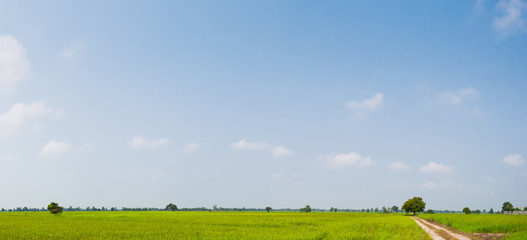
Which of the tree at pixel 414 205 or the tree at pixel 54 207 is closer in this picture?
the tree at pixel 54 207

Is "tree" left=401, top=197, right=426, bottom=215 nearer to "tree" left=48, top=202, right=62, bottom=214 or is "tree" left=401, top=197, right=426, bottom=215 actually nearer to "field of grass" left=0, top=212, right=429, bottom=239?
"field of grass" left=0, top=212, right=429, bottom=239

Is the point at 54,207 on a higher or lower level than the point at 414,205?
lower

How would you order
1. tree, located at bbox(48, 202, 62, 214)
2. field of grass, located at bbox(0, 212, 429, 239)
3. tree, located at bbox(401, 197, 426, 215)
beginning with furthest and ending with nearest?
1. tree, located at bbox(401, 197, 426, 215)
2. tree, located at bbox(48, 202, 62, 214)
3. field of grass, located at bbox(0, 212, 429, 239)

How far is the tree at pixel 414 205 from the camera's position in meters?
117

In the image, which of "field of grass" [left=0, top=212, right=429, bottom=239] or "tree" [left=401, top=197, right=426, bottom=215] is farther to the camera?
"tree" [left=401, top=197, right=426, bottom=215]

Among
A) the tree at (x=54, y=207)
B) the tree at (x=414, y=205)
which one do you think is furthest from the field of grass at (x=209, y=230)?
the tree at (x=414, y=205)

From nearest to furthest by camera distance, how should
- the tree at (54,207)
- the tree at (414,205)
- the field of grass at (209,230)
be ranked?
the field of grass at (209,230) → the tree at (54,207) → the tree at (414,205)

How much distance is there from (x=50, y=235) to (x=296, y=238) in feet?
70.8

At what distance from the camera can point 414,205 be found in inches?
4621

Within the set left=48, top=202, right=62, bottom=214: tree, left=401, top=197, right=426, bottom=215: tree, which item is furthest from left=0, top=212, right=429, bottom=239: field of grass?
left=401, top=197, right=426, bottom=215: tree

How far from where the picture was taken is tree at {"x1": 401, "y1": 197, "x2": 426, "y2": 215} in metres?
117

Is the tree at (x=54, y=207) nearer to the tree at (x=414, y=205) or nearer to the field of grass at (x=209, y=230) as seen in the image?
the field of grass at (x=209, y=230)

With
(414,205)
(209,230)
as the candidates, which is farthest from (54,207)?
(414,205)

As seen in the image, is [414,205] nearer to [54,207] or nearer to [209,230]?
[209,230]
